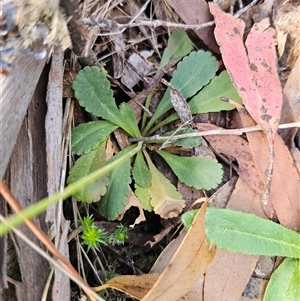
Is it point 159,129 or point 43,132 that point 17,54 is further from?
point 159,129

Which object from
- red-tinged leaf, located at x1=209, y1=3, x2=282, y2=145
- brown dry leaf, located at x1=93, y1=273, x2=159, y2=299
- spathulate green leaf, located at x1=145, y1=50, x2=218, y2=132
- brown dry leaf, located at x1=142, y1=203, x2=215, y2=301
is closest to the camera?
brown dry leaf, located at x1=142, y1=203, x2=215, y2=301

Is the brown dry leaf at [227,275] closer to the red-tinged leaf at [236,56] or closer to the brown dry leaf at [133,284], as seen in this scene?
the brown dry leaf at [133,284]

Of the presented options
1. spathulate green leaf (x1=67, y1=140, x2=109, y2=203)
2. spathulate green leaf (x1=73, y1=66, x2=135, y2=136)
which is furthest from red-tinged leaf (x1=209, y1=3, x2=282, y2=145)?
spathulate green leaf (x1=67, y1=140, x2=109, y2=203)

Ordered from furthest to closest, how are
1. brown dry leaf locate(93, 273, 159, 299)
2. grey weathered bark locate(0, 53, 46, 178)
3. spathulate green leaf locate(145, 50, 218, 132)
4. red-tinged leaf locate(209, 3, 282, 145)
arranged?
1. spathulate green leaf locate(145, 50, 218, 132)
2. red-tinged leaf locate(209, 3, 282, 145)
3. brown dry leaf locate(93, 273, 159, 299)
4. grey weathered bark locate(0, 53, 46, 178)

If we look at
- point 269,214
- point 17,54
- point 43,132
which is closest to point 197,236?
point 269,214

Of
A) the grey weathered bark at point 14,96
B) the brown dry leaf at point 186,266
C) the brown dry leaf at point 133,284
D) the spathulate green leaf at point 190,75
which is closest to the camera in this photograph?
the grey weathered bark at point 14,96

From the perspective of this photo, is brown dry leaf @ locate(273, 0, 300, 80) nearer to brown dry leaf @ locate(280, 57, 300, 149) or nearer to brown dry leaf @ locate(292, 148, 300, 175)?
brown dry leaf @ locate(280, 57, 300, 149)

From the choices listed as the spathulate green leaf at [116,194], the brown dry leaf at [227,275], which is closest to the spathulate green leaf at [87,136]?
the spathulate green leaf at [116,194]
